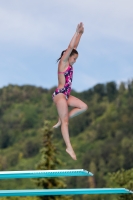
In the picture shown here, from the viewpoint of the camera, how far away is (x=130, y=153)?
70.4m

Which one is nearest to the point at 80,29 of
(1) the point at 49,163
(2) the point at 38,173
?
(2) the point at 38,173

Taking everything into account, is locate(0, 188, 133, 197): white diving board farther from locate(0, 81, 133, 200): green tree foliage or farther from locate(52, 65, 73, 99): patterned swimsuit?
locate(0, 81, 133, 200): green tree foliage

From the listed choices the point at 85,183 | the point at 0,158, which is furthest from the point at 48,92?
the point at 85,183

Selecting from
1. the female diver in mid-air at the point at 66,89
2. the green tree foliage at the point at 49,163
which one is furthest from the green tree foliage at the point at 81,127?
the female diver in mid-air at the point at 66,89

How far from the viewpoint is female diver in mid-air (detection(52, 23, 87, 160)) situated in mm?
11578

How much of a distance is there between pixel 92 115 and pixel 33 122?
6881 millimetres

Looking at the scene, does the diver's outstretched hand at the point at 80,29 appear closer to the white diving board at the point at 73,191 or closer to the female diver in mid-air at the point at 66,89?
the female diver in mid-air at the point at 66,89

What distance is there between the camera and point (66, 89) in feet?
38.4

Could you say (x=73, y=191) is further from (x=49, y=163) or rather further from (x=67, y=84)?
(x=49, y=163)

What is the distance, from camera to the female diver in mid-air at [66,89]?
1158 centimetres

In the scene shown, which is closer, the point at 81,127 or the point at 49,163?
the point at 49,163

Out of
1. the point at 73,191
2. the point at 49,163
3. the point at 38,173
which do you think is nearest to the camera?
the point at 38,173

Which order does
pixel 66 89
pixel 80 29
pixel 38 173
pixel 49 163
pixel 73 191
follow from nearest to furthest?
pixel 38 173, pixel 73 191, pixel 80 29, pixel 66 89, pixel 49 163

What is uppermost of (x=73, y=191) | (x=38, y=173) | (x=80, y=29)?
(x=80, y=29)
